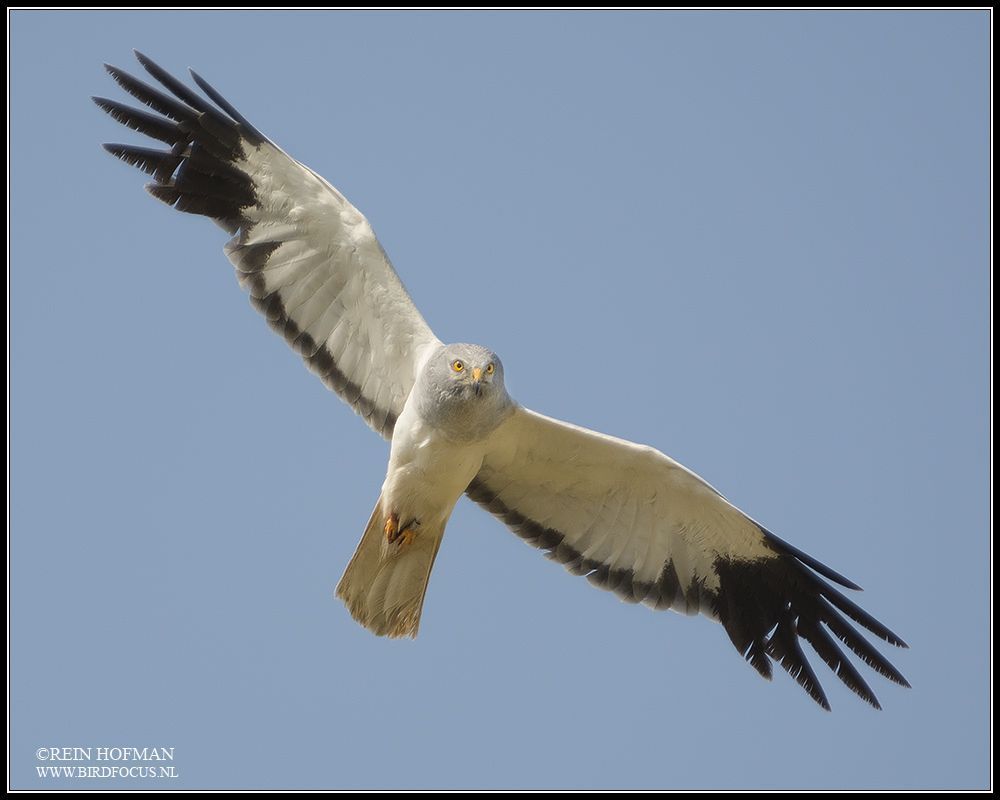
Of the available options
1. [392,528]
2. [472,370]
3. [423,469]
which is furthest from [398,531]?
[472,370]

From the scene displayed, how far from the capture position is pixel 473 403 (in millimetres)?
10508

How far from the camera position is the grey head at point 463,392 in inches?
412

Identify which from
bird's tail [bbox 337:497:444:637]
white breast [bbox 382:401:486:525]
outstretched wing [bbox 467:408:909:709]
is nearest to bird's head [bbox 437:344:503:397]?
white breast [bbox 382:401:486:525]

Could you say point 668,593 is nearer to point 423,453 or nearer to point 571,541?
point 571,541

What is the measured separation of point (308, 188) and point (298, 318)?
0.99m

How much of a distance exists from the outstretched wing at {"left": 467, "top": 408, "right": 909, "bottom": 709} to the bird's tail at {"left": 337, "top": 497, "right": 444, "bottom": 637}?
29.9 inches

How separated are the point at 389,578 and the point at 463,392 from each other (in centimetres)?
169

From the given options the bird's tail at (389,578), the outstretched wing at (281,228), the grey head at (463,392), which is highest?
the outstretched wing at (281,228)

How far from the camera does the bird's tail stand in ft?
36.9

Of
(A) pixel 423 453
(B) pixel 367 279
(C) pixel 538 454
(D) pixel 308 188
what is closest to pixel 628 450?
(C) pixel 538 454

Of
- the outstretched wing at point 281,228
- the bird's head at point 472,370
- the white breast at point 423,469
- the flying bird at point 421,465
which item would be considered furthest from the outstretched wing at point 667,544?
the outstretched wing at point 281,228

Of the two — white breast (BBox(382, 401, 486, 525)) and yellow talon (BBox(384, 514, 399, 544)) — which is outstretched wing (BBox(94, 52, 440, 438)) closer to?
white breast (BBox(382, 401, 486, 525))

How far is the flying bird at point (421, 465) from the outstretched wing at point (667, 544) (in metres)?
0.01

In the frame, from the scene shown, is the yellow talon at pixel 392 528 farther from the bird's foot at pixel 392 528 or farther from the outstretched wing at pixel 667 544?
the outstretched wing at pixel 667 544
